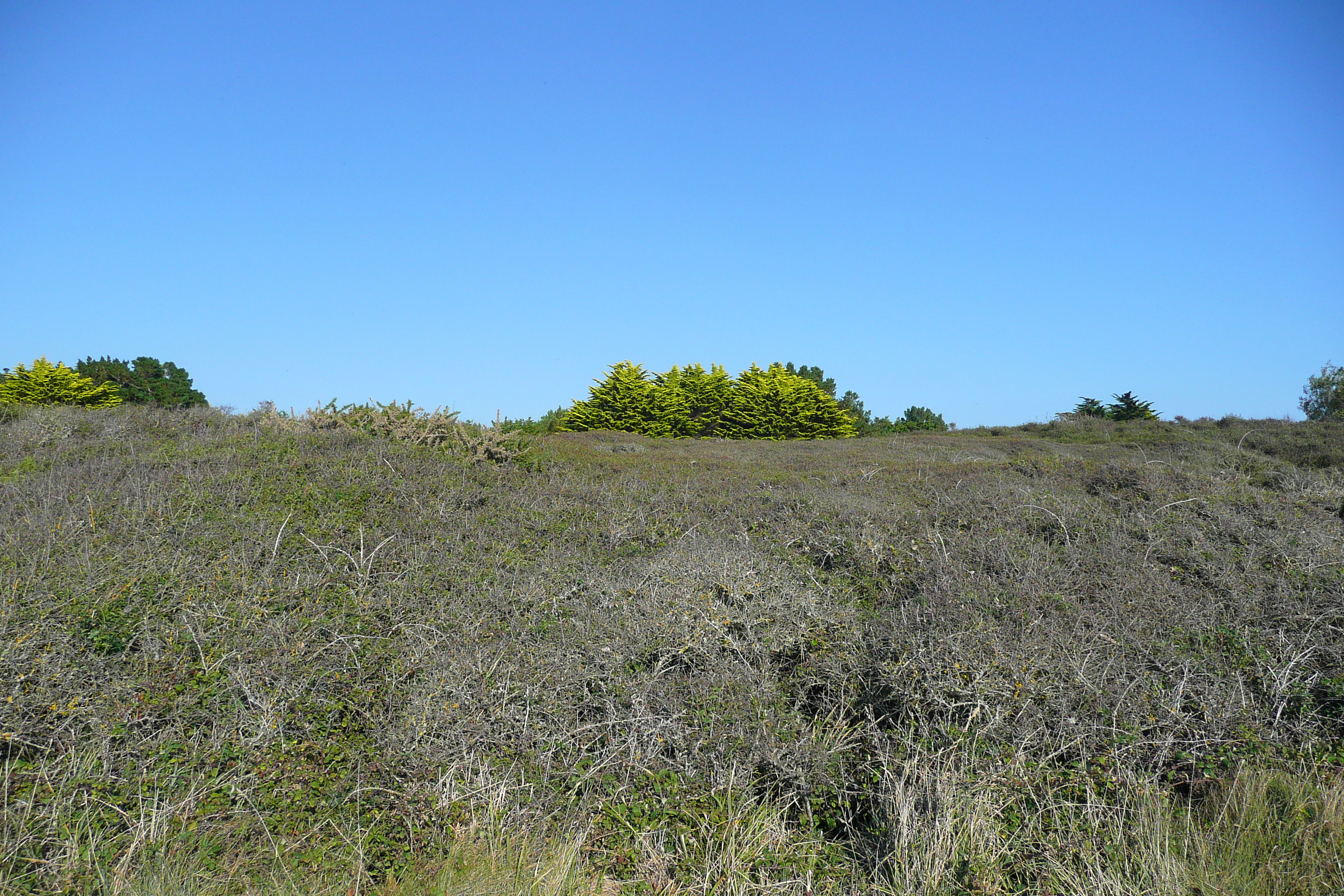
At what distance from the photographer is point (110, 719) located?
3793 millimetres

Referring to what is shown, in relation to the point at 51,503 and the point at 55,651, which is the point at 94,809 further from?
the point at 51,503

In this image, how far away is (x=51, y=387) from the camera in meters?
19.9

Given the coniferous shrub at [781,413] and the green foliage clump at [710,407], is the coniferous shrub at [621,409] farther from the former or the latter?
the coniferous shrub at [781,413]

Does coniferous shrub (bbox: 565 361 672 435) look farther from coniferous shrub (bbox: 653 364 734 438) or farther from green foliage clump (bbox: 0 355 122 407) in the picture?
green foliage clump (bbox: 0 355 122 407)

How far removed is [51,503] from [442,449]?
4.16 m

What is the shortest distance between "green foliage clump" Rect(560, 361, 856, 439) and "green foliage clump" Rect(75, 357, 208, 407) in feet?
46.9

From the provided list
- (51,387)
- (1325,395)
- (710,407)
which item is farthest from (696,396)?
(1325,395)

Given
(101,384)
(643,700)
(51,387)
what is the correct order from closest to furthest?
(643,700) < (51,387) < (101,384)

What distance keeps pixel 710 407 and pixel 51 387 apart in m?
19.3

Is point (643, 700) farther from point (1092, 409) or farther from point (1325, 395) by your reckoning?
point (1325, 395)

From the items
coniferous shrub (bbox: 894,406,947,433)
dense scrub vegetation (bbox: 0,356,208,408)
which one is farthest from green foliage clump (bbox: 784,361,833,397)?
dense scrub vegetation (bbox: 0,356,208,408)

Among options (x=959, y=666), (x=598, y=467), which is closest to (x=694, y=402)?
(x=598, y=467)

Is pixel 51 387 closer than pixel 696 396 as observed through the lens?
Yes

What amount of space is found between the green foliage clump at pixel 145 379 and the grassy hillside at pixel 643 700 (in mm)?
21722
